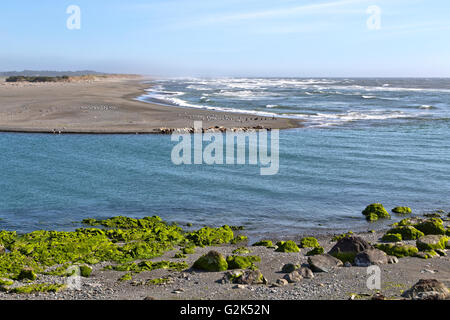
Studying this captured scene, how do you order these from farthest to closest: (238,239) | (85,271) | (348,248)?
1. (238,239)
2. (348,248)
3. (85,271)

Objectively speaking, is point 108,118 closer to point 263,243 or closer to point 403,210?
point 403,210

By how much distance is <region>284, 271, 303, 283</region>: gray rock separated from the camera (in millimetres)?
15109

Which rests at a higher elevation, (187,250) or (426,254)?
(426,254)

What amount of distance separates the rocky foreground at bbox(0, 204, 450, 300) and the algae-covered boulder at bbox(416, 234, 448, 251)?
→ 1.5 inches

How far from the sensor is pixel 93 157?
37.2 meters

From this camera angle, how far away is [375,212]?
23.7m

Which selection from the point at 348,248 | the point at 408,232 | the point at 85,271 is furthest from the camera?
the point at 408,232

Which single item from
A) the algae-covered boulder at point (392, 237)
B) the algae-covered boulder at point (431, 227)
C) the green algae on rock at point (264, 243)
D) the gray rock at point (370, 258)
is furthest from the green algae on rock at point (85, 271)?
the algae-covered boulder at point (431, 227)

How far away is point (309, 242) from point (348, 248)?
242 cm

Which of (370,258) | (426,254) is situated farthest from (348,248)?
(426,254)

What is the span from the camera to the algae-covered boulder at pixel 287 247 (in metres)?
18.8

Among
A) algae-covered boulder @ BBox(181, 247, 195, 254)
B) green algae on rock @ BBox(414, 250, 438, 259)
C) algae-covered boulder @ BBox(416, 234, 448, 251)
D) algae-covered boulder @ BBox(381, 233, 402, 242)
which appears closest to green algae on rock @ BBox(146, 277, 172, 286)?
algae-covered boulder @ BBox(181, 247, 195, 254)

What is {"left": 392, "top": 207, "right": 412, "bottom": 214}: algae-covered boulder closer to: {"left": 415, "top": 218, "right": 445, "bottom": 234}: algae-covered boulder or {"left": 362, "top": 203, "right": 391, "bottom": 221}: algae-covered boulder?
{"left": 362, "top": 203, "right": 391, "bottom": 221}: algae-covered boulder
